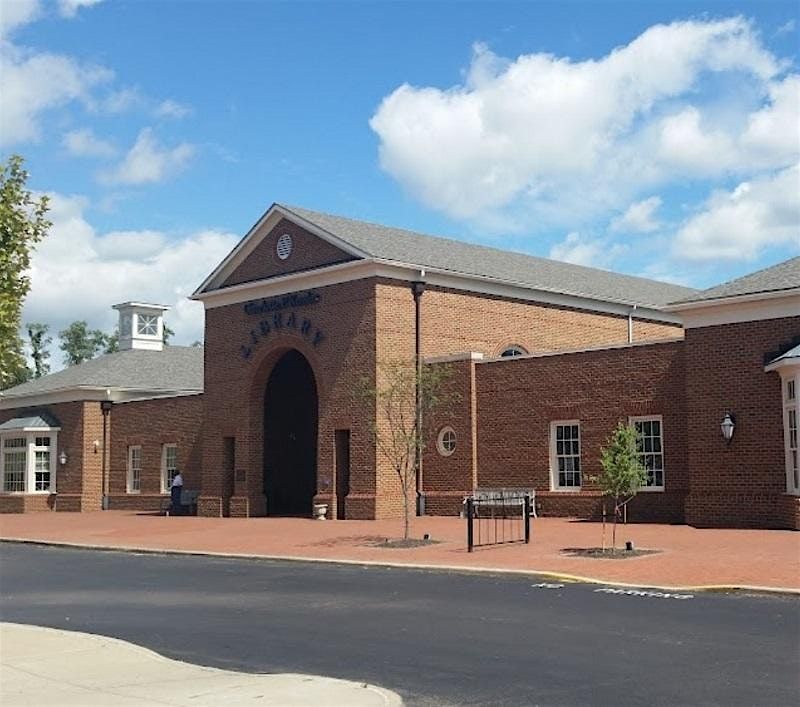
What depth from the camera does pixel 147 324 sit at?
5228cm

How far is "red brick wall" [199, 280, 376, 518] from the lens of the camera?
102 ft

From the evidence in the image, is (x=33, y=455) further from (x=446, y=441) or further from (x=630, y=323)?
(x=630, y=323)

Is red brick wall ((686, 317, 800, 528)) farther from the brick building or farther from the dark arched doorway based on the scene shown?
the dark arched doorway

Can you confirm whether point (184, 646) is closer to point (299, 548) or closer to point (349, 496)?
point (299, 548)

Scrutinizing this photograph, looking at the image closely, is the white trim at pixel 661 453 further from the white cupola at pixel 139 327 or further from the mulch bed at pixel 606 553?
the white cupola at pixel 139 327

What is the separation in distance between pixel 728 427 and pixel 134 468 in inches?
984

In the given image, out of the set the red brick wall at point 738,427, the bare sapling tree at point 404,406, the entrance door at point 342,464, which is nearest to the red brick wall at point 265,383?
the entrance door at point 342,464

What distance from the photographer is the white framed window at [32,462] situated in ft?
143

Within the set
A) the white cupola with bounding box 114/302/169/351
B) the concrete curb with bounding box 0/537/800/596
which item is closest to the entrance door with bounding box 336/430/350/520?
the concrete curb with bounding box 0/537/800/596

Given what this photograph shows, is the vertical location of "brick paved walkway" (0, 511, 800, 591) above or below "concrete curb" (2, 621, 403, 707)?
above

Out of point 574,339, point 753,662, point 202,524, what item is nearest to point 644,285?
point 574,339

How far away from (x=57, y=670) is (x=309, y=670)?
2182 mm

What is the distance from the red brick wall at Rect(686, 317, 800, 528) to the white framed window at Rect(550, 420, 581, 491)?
3889 millimetres

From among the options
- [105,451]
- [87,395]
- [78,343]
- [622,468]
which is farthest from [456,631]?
[78,343]
